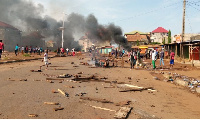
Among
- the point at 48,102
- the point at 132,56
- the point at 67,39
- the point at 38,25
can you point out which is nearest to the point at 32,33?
the point at 38,25

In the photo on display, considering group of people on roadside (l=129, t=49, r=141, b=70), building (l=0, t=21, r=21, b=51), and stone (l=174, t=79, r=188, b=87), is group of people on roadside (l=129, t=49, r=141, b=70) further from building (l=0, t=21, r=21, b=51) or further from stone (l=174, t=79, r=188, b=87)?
building (l=0, t=21, r=21, b=51)

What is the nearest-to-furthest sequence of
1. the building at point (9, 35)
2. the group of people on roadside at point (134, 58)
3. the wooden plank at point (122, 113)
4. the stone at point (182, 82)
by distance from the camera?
the wooden plank at point (122, 113) < the stone at point (182, 82) < the group of people on roadside at point (134, 58) < the building at point (9, 35)

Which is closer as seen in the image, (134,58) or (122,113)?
(122,113)

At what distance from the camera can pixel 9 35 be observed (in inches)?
1941

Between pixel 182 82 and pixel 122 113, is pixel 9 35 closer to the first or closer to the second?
pixel 182 82

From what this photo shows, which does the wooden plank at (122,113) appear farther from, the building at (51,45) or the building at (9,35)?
the building at (51,45)

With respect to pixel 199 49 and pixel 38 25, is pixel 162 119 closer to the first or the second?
pixel 199 49

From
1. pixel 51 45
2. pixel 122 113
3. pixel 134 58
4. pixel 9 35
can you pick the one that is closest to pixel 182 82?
pixel 122 113

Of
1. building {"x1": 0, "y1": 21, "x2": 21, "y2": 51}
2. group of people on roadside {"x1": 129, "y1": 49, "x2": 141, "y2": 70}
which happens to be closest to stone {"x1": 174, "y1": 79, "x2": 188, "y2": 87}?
group of people on roadside {"x1": 129, "y1": 49, "x2": 141, "y2": 70}

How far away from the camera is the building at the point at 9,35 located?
155 ft

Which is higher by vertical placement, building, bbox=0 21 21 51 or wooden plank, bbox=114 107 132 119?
building, bbox=0 21 21 51

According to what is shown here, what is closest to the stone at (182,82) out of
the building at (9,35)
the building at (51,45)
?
the building at (9,35)

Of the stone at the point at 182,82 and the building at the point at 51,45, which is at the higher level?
the building at the point at 51,45

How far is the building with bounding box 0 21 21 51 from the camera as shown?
155ft
